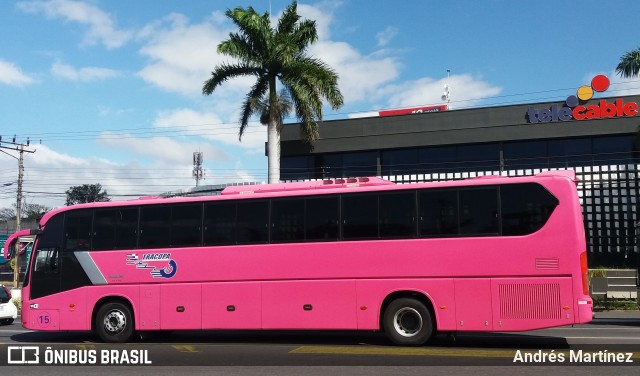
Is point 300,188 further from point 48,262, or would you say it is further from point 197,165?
point 197,165

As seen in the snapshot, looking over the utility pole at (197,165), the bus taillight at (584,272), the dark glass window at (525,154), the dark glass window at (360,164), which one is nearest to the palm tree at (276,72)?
the dark glass window at (360,164)

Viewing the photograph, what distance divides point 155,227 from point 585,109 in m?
22.6

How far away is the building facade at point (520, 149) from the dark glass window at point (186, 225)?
18.6 m

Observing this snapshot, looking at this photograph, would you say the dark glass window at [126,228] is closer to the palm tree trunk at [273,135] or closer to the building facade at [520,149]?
the palm tree trunk at [273,135]

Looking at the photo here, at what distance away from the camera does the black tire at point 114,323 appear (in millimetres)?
14805

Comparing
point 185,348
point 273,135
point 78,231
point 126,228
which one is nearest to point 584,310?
point 185,348

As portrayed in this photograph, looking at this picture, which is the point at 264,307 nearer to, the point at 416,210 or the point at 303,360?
the point at 303,360

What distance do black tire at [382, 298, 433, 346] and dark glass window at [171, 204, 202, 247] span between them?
15.4 feet

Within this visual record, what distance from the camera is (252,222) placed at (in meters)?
14.2

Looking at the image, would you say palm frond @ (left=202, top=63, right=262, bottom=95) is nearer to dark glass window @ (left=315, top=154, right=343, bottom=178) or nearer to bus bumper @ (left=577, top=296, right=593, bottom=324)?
dark glass window @ (left=315, top=154, right=343, bottom=178)

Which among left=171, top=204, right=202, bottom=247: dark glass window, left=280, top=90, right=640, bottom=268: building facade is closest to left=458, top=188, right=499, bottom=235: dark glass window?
left=171, top=204, right=202, bottom=247: dark glass window

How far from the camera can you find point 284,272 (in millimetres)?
13805

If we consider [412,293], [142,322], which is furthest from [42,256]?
[412,293]

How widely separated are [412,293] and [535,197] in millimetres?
3149
